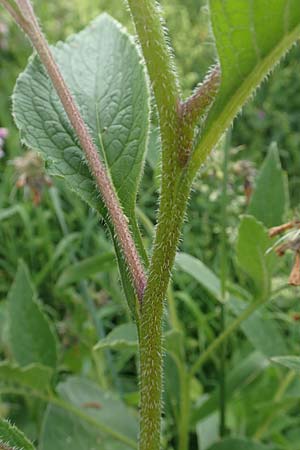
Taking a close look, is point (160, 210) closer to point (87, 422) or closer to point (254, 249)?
point (254, 249)

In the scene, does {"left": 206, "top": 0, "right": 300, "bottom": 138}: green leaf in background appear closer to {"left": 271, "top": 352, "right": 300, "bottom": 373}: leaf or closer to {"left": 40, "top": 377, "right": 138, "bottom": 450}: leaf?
{"left": 271, "top": 352, "right": 300, "bottom": 373}: leaf

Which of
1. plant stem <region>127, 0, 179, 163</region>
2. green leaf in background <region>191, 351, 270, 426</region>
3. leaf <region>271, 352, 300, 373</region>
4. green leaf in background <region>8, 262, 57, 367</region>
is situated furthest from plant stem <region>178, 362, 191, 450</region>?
plant stem <region>127, 0, 179, 163</region>

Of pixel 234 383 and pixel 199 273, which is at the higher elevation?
pixel 199 273

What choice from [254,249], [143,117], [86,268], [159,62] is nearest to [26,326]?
[86,268]

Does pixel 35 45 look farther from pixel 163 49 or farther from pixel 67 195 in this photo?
pixel 67 195

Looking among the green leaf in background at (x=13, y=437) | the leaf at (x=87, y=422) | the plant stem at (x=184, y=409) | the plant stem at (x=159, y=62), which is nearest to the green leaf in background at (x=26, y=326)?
the leaf at (x=87, y=422)

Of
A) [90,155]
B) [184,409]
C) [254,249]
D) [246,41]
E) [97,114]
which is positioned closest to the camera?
[246,41]
